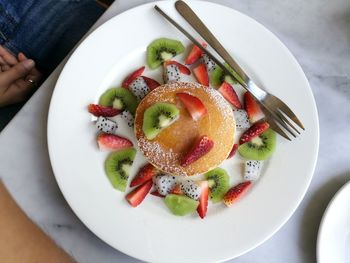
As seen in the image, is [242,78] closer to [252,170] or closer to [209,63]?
[209,63]

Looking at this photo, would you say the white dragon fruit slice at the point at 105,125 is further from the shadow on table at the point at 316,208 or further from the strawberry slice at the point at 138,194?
the shadow on table at the point at 316,208

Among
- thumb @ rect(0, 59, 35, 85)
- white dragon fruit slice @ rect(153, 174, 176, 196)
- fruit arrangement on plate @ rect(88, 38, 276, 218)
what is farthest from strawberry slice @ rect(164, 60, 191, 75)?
thumb @ rect(0, 59, 35, 85)

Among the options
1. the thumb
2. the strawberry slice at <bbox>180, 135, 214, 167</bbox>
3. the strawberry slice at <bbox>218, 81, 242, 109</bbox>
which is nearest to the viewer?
the strawberry slice at <bbox>180, 135, 214, 167</bbox>

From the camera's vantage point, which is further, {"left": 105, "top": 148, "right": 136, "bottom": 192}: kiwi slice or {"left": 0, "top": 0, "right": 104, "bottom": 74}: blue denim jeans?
{"left": 0, "top": 0, "right": 104, "bottom": 74}: blue denim jeans

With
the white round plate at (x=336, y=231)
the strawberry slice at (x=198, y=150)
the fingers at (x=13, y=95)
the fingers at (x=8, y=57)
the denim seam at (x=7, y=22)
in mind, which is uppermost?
the denim seam at (x=7, y=22)

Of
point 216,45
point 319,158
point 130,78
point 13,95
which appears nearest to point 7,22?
point 13,95

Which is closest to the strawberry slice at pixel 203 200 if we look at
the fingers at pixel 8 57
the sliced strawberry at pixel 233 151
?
the sliced strawberry at pixel 233 151

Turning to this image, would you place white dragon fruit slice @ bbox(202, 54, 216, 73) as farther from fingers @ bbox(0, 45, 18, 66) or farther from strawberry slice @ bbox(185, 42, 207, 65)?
fingers @ bbox(0, 45, 18, 66)
